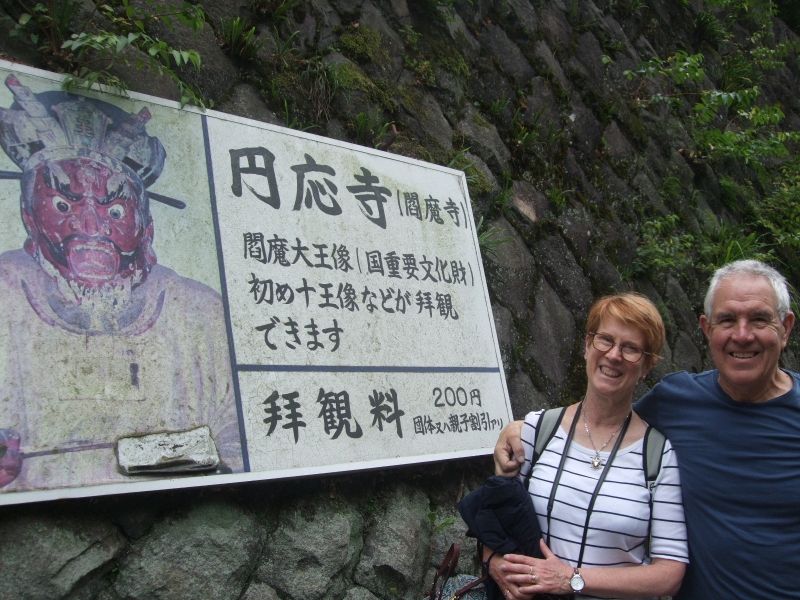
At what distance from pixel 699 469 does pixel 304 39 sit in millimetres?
2672

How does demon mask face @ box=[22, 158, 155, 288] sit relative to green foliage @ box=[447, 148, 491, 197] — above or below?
below

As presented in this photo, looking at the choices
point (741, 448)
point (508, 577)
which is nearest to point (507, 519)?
point (508, 577)

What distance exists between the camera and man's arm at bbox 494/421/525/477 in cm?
208

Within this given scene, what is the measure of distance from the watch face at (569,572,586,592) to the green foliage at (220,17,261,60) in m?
2.54

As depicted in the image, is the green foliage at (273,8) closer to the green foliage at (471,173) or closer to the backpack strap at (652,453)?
the green foliage at (471,173)

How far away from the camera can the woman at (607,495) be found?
1.89 m

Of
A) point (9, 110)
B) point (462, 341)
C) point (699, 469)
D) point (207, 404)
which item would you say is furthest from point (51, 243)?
point (699, 469)

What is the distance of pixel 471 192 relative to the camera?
4.01 m

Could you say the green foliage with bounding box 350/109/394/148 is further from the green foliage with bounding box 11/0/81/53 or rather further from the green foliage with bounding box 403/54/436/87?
the green foliage with bounding box 11/0/81/53

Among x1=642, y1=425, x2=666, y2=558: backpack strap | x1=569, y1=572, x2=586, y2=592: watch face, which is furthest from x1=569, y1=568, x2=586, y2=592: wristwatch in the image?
x1=642, y1=425, x2=666, y2=558: backpack strap

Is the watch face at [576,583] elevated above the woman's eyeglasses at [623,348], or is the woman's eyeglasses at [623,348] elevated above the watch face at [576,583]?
the woman's eyeglasses at [623,348]

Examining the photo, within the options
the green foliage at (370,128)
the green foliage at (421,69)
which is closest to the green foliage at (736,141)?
the green foliage at (421,69)

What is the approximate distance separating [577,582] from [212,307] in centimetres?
145

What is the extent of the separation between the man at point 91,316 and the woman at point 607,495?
1008 millimetres
